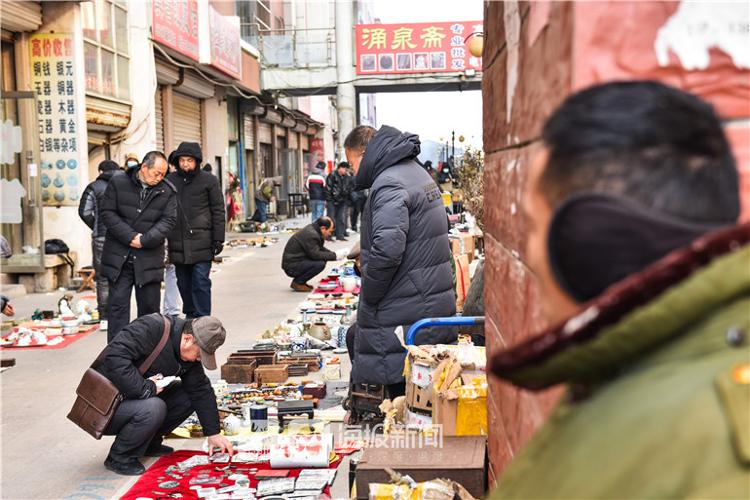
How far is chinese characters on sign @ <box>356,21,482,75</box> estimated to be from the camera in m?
29.5

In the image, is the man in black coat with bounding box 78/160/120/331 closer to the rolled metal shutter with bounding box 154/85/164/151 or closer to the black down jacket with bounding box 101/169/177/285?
the black down jacket with bounding box 101/169/177/285

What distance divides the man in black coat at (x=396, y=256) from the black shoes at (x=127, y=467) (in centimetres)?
149

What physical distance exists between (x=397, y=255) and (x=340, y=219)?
1645 cm

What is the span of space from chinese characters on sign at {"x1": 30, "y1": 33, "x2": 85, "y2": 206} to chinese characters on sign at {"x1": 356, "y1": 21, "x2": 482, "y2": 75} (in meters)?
16.6

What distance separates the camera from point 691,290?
988 millimetres

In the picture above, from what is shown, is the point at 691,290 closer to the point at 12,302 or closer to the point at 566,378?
the point at 566,378

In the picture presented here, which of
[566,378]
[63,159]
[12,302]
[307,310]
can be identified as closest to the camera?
[566,378]

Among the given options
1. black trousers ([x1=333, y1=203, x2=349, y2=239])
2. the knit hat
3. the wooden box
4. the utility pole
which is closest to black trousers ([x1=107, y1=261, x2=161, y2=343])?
the wooden box

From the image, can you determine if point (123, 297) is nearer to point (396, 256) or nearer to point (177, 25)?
point (396, 256)

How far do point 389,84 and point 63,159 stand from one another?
18.0 meters

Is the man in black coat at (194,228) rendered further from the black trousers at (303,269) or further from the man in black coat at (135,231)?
the black trousers at (303,269)

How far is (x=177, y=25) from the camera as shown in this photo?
→ 773 inches

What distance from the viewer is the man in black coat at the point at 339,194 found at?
21.4 meters

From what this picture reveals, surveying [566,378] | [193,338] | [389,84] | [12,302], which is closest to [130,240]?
[193,338]
